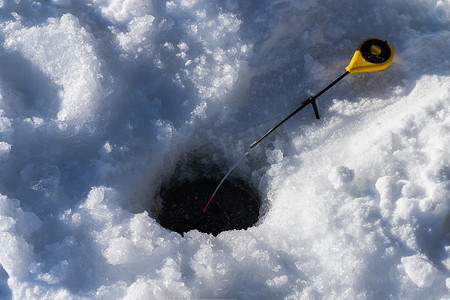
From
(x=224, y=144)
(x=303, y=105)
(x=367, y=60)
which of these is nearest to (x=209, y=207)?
(x=224, y=144)

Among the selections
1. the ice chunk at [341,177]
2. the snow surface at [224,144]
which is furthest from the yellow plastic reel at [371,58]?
the ice chunk at [341,177]

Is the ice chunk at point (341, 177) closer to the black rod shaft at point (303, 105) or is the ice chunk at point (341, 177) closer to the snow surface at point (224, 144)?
the snow surface at point (224, 144)

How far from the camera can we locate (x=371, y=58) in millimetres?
2906

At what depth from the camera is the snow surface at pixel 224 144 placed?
2352 mm

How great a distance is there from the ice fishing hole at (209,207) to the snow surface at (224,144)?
0.11m

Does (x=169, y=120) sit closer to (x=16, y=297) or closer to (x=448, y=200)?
(x=16, y=297)

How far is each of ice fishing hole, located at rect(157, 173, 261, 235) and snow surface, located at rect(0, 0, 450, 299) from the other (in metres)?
0.11

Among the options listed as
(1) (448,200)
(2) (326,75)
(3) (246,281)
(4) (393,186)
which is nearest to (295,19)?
(2) (326,75)

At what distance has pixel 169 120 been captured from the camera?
282 centimetres

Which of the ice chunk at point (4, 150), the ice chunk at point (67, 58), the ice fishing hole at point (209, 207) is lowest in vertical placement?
the ice fishing hole at point (209, 207)

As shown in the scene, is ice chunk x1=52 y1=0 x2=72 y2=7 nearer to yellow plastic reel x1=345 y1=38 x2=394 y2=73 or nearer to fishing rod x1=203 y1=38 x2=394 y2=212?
fishing rod x1=203 y1=38 x2=394 y2=212

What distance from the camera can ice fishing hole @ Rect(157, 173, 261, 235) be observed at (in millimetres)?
2959

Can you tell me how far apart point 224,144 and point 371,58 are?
1.11m

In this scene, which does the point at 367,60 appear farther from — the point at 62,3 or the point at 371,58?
the point at 62,3
